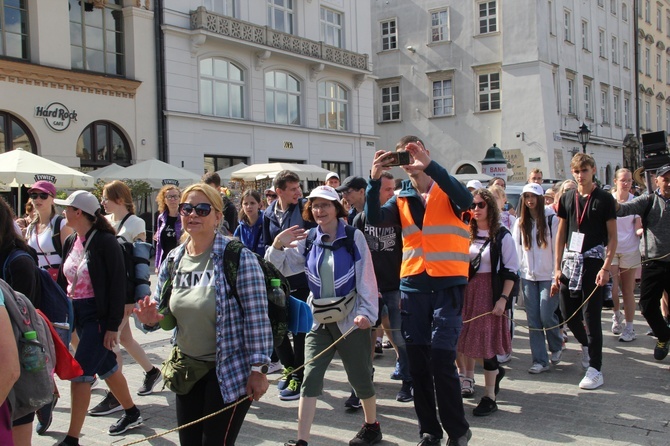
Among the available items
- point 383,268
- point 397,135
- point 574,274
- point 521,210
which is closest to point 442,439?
point 383,268

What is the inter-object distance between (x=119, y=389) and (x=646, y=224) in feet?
17.6

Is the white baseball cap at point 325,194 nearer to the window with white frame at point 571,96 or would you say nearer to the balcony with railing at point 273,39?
the balcony with railing at point 273,39

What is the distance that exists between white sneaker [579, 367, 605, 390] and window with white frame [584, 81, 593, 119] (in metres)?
35.9

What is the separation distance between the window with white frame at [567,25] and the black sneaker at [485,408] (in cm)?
3503

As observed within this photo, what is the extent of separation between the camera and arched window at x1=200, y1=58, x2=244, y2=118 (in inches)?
949

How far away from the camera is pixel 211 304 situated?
3.49m

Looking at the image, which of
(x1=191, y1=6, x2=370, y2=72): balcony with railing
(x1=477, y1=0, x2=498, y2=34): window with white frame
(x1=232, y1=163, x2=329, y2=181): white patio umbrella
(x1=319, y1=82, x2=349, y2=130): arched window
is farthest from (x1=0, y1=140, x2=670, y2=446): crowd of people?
(x1=477, y1=0, x2=498, y2=34): window with white frame

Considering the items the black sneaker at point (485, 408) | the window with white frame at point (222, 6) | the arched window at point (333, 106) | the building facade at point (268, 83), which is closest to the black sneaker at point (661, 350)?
the black sneaker at point (485, 408)

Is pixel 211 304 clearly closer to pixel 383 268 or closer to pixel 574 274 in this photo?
pixel 383 268

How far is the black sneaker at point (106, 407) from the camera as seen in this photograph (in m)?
5.69

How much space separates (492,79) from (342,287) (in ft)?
106

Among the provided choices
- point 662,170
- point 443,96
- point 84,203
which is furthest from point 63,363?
point 443,96

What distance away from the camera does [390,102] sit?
126 ft

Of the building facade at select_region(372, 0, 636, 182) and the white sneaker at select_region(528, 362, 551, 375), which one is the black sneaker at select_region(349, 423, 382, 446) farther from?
the building facade at select_region(372, 0, 636, 182)
